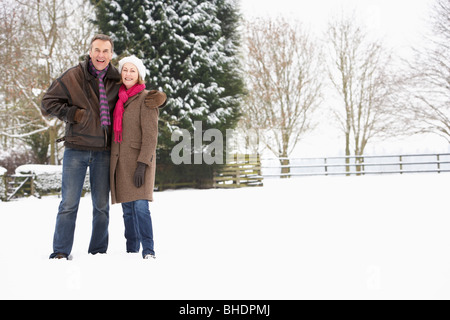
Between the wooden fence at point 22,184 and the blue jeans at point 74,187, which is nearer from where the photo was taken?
the blue jeans at point 74,187

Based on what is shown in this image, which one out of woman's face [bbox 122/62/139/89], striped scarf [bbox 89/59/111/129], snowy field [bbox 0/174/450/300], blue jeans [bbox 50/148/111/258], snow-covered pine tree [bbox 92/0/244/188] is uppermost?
snow-covered pine tree [bbox 92/0/244/188]

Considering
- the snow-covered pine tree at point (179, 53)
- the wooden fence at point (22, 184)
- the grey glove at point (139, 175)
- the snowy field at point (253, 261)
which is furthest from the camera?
the snow-covered pine tree at point (179, 53)

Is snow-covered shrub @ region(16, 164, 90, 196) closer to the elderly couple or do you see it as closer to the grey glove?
the elderly couple

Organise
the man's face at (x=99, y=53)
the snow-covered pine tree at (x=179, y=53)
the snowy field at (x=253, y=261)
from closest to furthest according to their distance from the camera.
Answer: the snowy field at (x=253, y=261) → the man's face at (x=99, y=53) → the snow-covered pine tree at (x=179, y=53)

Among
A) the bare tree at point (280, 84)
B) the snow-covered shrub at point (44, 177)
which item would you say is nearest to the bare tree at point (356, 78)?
the bare tree at point (280, 84)

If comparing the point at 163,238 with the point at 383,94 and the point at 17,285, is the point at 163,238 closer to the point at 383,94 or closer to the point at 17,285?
the point at 17,285

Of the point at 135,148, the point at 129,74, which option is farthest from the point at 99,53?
the point at 135,148

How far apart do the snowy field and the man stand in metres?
0.42

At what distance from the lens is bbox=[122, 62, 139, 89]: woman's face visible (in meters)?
3.70

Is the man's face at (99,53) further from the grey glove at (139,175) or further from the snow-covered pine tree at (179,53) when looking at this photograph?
the snow-covered pine tree at (179,53)

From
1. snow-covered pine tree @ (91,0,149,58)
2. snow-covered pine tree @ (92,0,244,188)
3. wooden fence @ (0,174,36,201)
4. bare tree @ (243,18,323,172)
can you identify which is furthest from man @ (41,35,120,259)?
bare tree @ (243,18,323,172)

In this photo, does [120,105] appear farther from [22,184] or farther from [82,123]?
[22,184]

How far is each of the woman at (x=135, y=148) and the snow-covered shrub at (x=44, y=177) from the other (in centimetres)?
919

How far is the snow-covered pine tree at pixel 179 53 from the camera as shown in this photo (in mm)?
14148
